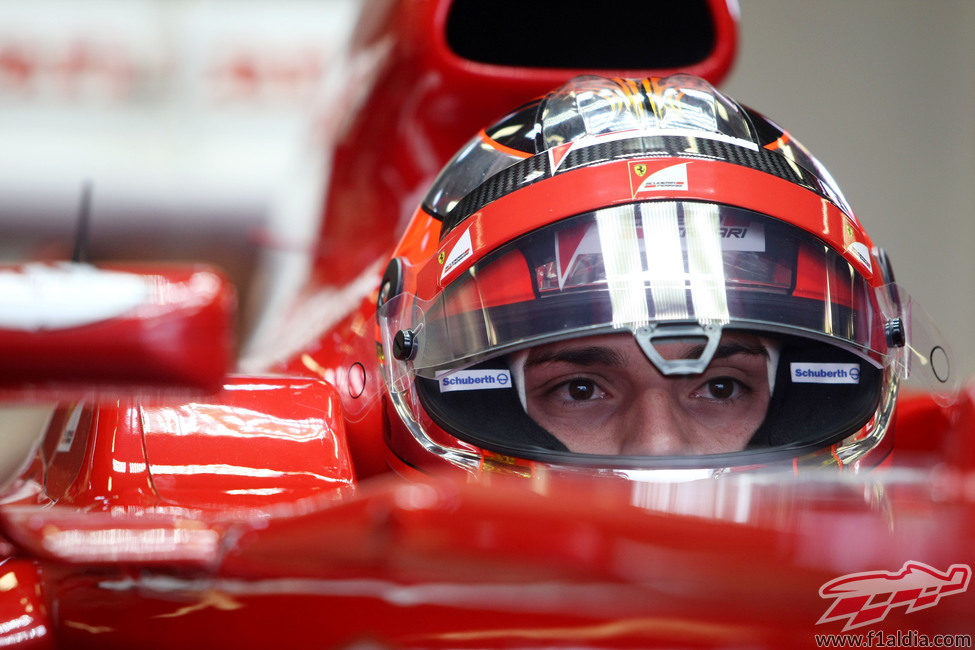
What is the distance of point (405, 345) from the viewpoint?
38.7 inches

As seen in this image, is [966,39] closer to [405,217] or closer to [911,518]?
[405,217]

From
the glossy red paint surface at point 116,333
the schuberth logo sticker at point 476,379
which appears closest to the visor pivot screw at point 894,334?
the schuberth logo sticker at point 476,379

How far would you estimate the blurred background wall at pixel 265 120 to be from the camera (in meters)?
3.31

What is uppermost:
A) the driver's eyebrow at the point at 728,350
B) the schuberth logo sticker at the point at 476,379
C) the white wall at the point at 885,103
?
the white wall at the point at 885,103

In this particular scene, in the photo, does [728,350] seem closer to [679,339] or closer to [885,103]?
[679,339]

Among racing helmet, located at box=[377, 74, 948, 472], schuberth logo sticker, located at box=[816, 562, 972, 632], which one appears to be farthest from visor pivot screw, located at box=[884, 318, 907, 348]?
schuberth logo sticker, located at box=[816, 562, 972, 632]

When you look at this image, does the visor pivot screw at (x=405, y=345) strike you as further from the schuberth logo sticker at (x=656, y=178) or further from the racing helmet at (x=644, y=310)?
the schuberth logo sticker at (x=656, y=178)

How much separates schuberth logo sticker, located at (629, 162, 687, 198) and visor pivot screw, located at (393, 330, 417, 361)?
0.25 meters

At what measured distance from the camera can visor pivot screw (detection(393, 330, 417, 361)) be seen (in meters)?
0.98

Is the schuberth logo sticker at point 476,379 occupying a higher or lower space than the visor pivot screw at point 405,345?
lower

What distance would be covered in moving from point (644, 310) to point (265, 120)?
519cm

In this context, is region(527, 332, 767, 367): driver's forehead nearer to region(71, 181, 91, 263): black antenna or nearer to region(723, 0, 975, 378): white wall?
region(71, 181, 91, 263): black antenna

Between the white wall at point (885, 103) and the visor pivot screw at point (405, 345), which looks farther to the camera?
the white wall at point (885, 103)

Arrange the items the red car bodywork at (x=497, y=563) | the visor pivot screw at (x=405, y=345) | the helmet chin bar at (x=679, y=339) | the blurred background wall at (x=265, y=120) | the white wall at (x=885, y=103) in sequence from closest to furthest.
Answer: the red car bodywork at (x=497, y=563) < the helmet chin bar at (x=679, y=339) < the visor pivot screw at (x=405, y=345) < the blurred background wall at (x=265, y=120) < the white wall at (x=885, y=103)
